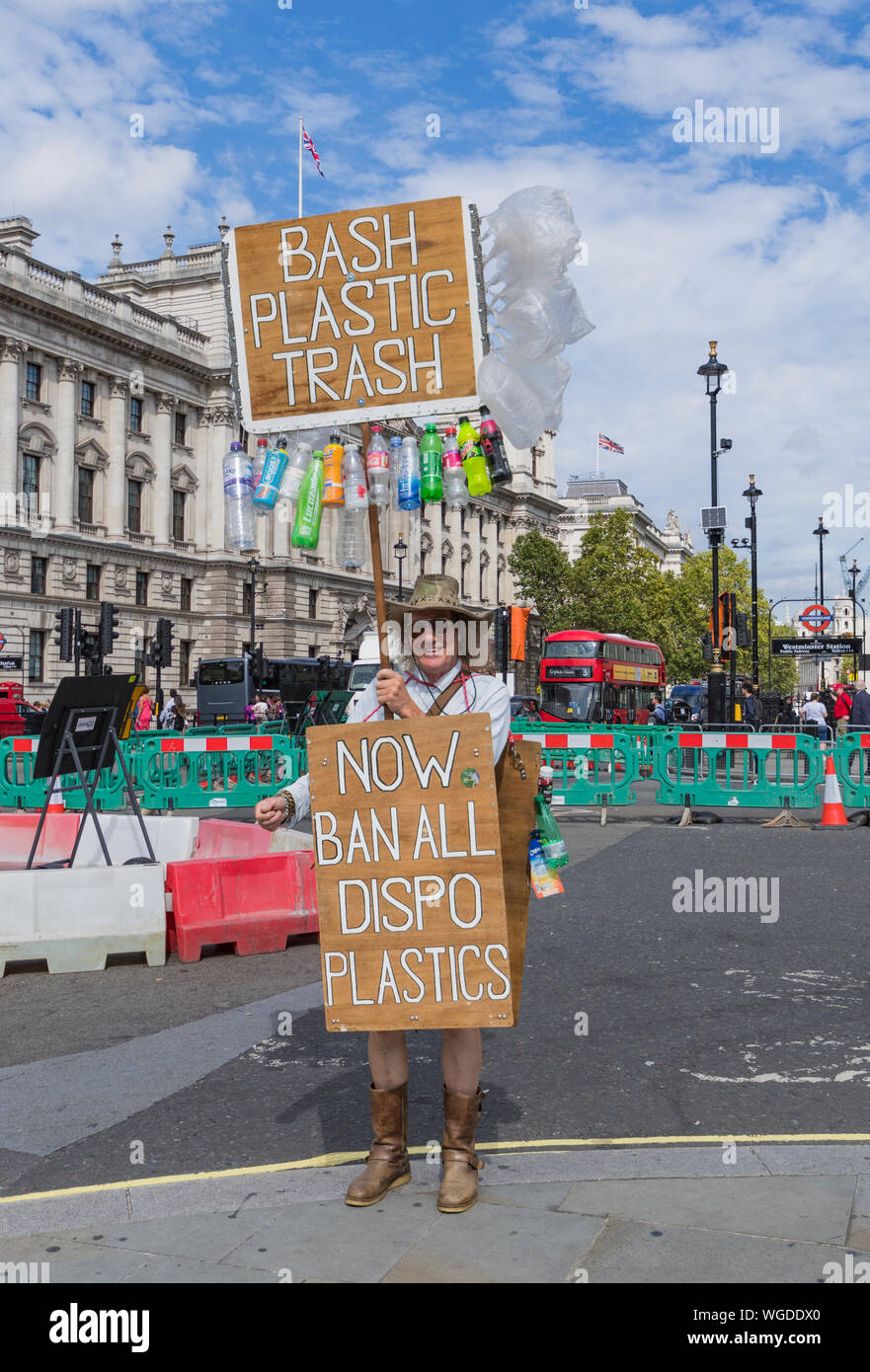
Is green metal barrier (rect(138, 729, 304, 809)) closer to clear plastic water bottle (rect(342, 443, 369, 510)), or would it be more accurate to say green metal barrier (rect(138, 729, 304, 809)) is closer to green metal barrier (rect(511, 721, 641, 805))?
green metal barrier (rect(511, 721, 641, 805))

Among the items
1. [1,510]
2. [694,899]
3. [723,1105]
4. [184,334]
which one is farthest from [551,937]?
[184,334]

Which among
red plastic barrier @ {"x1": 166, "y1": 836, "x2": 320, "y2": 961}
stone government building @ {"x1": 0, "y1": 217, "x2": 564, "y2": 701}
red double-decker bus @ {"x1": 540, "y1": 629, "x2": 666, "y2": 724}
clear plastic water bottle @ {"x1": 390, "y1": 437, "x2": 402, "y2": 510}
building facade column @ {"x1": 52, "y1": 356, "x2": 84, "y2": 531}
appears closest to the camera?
clear plastic water bottle @ {"x1": 390, "y1": 437, "x2": 402, "y2": 510}

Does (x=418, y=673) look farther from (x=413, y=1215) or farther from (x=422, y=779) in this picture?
(x=413, y=1215)

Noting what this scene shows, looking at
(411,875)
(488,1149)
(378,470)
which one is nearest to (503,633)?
(378,470)

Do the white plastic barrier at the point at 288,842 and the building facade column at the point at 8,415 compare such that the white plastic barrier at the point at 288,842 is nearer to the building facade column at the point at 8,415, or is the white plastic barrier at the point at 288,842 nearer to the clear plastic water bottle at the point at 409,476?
the clear plastic water bottle at the point at 409,476

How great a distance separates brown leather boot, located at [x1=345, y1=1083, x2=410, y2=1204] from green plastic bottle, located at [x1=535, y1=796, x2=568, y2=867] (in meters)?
0.87

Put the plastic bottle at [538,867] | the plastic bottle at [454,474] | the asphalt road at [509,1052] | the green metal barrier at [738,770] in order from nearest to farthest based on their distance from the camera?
1. the plastic bottle at [538,867]
2. the asphalt road at [509,1052]
3. the plastic bottle at [454,474]
4. the green metal barrier at [738,770]

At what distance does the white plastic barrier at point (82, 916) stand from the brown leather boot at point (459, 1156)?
3.86 meters

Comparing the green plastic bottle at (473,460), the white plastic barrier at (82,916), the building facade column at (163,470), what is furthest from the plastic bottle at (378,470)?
the building facade column at (163,470)

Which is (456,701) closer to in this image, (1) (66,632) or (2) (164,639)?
(1) (66,632)

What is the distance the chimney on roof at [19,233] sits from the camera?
159ft

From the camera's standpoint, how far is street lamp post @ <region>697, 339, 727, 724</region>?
24.5m

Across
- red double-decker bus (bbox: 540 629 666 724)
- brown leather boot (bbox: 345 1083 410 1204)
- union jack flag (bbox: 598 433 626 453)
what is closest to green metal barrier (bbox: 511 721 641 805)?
brown leather boot (bbox: 345 1083 410 1204)

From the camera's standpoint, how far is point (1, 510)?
45656mm
